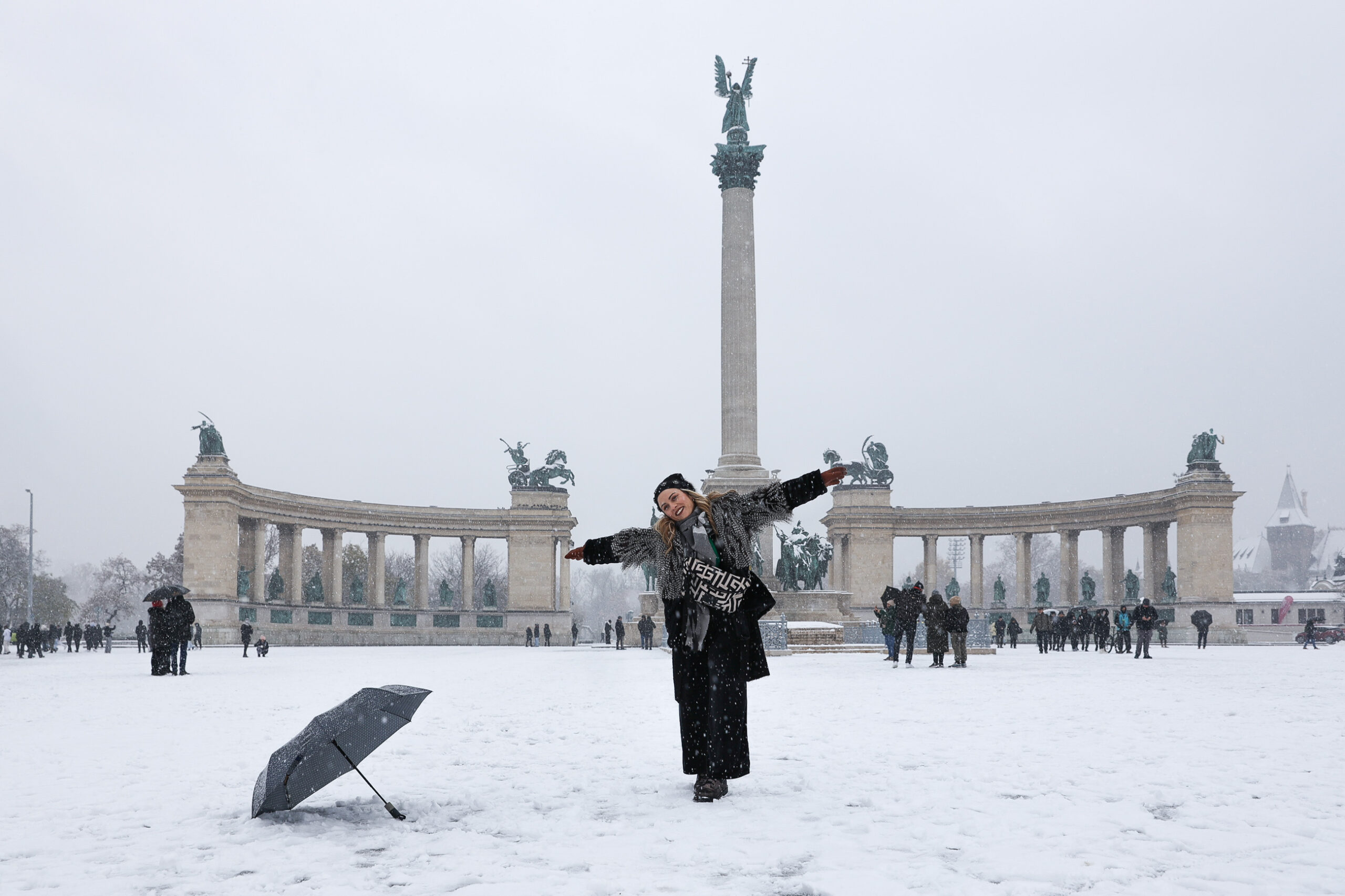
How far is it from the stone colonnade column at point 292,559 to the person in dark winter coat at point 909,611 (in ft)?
162

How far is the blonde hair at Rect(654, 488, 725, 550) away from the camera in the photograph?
363 inches

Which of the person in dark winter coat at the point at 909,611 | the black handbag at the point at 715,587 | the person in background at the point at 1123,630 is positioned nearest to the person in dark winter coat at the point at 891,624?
the person in dark winter coat at the point at 909,611

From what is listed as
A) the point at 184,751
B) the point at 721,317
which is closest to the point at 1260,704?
the point at 184,751

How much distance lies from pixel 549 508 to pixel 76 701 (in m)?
57.9

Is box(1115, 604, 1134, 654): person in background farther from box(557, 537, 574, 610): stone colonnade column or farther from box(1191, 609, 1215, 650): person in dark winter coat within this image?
box(557, 537, 574, 610): stone colonnade column

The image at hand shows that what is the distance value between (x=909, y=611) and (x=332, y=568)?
172 ft

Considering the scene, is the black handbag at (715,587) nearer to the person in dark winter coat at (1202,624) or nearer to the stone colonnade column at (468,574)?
the person in dark winter coat at (1202,624)

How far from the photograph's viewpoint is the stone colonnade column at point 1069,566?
74688mm

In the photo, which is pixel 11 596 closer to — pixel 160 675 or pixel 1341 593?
pixel 160 675

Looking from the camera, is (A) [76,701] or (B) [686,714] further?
(A) [76,701]

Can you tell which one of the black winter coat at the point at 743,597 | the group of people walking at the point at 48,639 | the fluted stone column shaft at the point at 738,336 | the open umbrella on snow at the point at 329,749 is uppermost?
the fluted stone column shaft at the point at 738,336

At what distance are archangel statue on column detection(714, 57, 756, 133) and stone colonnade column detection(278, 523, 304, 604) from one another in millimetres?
38956

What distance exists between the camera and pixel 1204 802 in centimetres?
852

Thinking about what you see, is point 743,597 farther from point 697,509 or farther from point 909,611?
point 909,611
